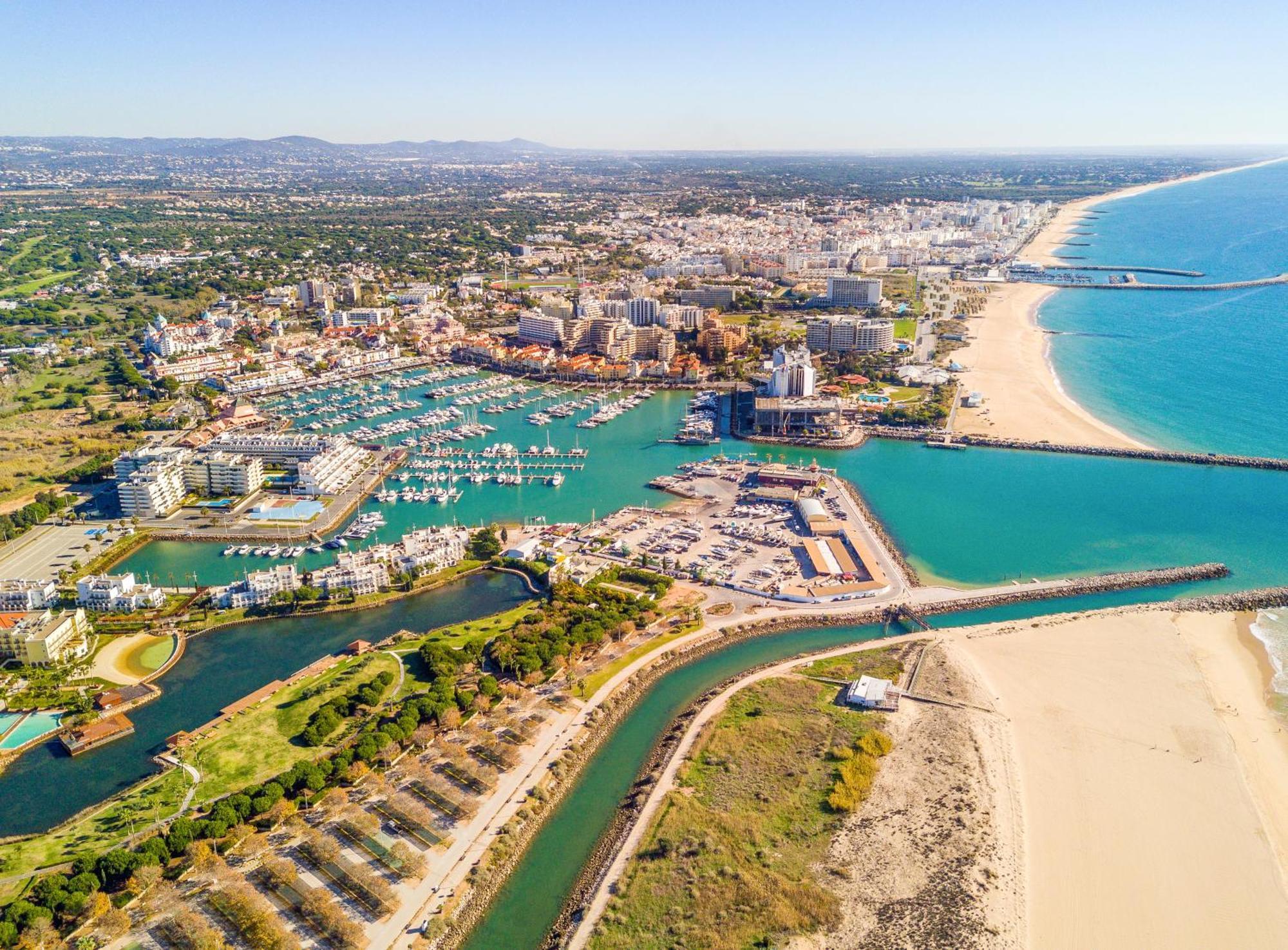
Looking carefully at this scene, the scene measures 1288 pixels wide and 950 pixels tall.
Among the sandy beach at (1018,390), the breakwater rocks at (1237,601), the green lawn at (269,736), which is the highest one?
the sandy beach at (1018,390)

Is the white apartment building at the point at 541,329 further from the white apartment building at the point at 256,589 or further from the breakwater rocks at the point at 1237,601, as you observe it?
the breakwater rocks at the point at 1237,601

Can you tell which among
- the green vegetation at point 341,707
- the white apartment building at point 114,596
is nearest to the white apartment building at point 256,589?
the white apartment building at point 114,596

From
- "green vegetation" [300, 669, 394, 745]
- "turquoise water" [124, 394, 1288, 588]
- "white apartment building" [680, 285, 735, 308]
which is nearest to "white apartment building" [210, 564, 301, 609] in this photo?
"turquoise water" [124, 394, 1288, 588]

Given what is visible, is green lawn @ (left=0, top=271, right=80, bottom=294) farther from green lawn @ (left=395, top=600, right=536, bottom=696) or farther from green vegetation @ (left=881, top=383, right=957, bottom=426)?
green vegetation @ (left=881, top=383, right=957, bottom=426)

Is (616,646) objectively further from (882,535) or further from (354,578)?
(882,535)

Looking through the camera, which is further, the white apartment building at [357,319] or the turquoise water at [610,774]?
the white apartment building at [357,319]

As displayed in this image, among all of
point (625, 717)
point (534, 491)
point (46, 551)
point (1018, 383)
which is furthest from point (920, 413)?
point (46, 551)
